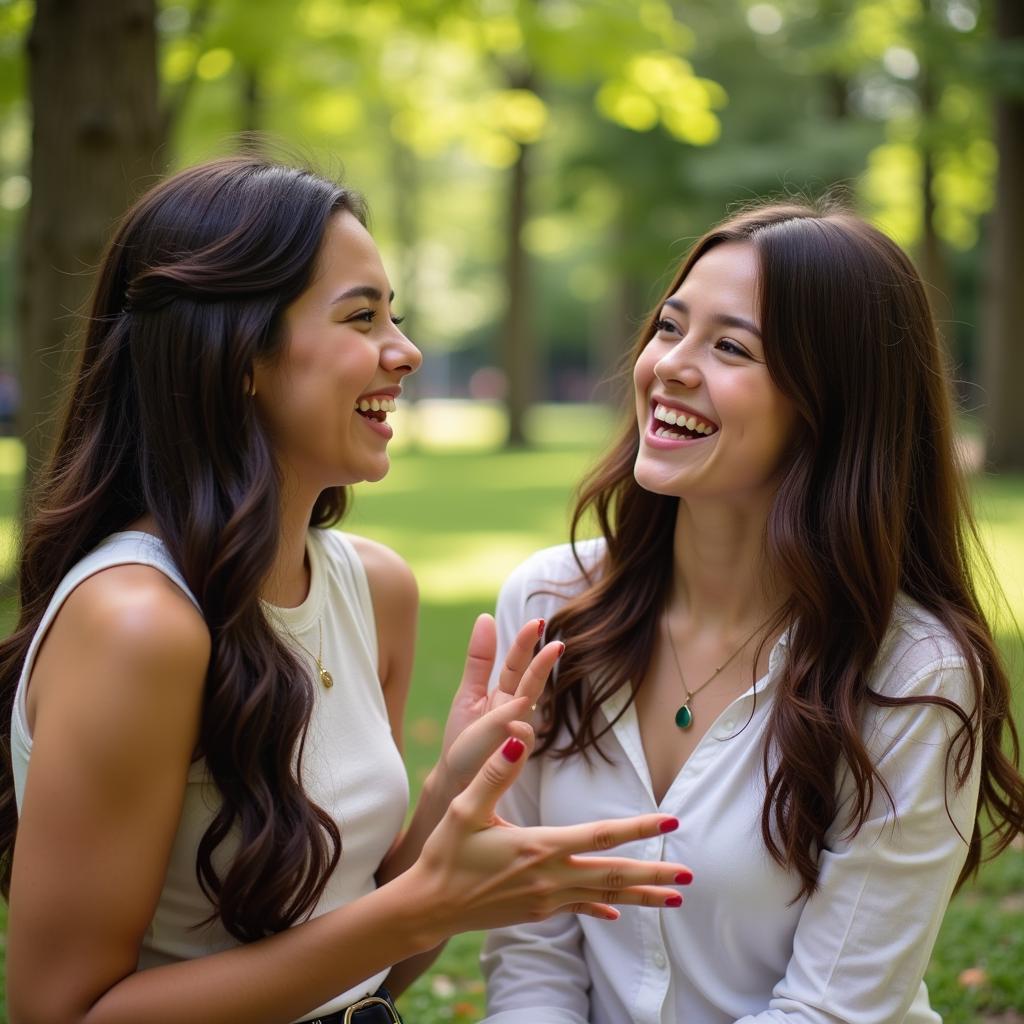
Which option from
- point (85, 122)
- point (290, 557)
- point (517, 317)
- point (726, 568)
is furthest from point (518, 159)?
point (290, 557)

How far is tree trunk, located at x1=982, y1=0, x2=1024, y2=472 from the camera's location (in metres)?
17.7

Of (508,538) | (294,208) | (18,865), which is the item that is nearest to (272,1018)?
(18,865)

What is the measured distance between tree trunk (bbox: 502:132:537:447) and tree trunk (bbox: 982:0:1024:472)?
9.18 meters

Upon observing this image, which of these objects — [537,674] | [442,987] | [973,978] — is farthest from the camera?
[442,987]

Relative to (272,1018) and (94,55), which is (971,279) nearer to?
(94,55)

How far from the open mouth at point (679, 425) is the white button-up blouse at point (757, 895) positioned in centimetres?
51

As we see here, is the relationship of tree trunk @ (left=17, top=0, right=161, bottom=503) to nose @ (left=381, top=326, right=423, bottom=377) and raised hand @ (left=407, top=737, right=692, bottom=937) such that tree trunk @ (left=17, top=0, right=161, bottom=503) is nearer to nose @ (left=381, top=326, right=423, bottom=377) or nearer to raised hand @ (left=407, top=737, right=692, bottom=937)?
nose @ (left=381, top=326, right=423, bottom=377)

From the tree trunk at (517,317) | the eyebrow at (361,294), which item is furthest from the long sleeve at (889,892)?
the tree trunk at (517,317)

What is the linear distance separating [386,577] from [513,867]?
1099 mm

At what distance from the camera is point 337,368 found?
8.36 ft

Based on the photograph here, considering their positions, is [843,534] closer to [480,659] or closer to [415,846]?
[480,659]

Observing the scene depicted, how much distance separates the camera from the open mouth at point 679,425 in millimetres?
2875

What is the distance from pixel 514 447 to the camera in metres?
26.9

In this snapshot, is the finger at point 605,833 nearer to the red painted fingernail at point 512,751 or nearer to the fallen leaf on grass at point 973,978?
the red painted fingernail at point 512,751
